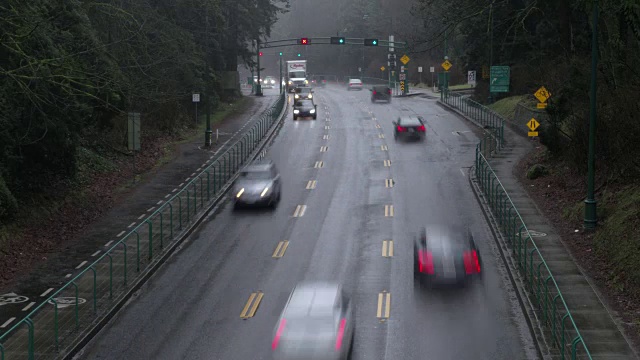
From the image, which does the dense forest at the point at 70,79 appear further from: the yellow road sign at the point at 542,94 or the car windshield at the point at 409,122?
the yellow road sign at the point at 542,94

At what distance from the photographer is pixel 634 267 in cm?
2194

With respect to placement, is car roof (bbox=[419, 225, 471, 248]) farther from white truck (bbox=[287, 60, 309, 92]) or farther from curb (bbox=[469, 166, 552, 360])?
white truck (bbox=[287, 60, 309, 92])

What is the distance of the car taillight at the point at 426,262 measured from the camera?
890 inches

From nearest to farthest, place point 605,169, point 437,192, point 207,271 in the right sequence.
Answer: point 207,271, point 605,169, point 437,192


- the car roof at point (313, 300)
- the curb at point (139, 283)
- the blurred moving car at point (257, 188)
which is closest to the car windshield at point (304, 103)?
the curb at point (139, 283)

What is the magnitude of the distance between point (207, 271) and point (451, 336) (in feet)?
30.5

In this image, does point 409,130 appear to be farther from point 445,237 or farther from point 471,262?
point 471,262

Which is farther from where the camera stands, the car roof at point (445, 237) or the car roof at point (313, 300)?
the car roof at point (445, 237)

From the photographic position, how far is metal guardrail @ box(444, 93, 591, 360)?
59.2 ft

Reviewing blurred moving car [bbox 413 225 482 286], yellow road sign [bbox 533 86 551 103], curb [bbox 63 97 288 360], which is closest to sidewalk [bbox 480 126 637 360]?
blurred moving car [bbox 413 225 482 286]

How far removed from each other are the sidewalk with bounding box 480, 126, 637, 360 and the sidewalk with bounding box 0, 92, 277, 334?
1432 cm

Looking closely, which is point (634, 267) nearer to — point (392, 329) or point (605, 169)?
point (392, 329)

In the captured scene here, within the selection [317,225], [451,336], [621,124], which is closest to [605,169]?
[621,124]

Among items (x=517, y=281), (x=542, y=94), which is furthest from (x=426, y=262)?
(x=542, y=94)
